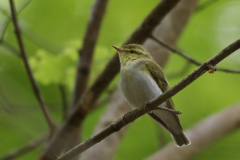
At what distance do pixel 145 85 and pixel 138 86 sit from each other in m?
0.08

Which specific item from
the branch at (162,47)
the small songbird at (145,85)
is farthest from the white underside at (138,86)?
the branch at (162,47)

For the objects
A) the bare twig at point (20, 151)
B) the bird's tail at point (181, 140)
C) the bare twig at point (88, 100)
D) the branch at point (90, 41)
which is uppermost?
the branch at point (90, 41)

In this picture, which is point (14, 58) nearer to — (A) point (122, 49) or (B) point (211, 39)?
(A) point (122, 49)

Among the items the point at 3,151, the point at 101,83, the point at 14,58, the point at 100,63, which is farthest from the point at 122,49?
the point at 3,151

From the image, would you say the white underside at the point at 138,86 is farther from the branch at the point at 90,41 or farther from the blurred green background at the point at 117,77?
the blurred green background at the point at 117,77

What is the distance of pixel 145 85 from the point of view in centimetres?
351

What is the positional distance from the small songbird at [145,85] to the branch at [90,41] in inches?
26.3

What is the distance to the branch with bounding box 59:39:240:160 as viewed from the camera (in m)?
2.12

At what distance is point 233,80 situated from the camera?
778cm

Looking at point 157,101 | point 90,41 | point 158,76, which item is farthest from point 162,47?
point 157,101

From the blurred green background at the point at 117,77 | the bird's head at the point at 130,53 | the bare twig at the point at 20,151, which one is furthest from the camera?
the blurred green background at the point at 117,77

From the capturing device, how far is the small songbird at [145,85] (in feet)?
11.6

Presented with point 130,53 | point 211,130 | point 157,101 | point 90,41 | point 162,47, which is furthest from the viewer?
point 211,130

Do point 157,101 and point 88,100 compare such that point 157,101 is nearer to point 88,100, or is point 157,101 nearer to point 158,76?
point 158,76
